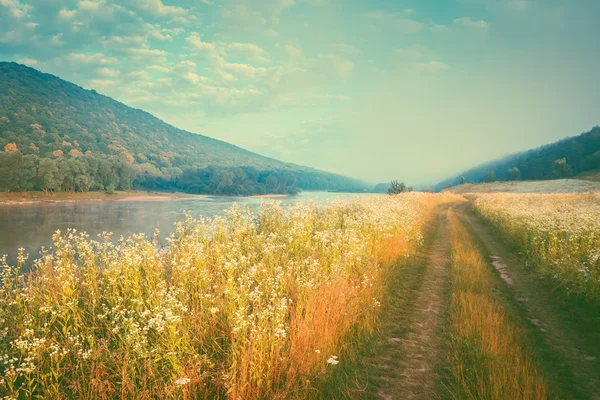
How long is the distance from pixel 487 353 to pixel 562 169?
374 ft

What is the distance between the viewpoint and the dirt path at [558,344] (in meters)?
A: 5.02

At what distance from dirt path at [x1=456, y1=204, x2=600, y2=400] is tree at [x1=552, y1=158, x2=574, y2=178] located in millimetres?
104979

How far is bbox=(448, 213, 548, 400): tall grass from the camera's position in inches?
176

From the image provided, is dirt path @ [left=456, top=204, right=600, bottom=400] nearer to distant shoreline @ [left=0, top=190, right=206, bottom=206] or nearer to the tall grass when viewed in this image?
the tall grass

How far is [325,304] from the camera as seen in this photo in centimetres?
625

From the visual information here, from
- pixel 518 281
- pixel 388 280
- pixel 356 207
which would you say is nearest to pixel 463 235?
pixel 356 207

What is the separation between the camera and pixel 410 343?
625 cm

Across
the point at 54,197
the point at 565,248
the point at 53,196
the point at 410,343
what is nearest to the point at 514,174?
the point at 565,248

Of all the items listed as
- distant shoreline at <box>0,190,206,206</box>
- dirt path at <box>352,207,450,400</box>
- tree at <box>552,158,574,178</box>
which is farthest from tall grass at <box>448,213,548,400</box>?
tree at <box>552,158,574,178</box>

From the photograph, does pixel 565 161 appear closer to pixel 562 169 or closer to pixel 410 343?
pixel 562 169

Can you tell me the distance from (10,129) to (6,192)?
111982 millimetres

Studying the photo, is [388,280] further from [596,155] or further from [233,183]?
[233,183]

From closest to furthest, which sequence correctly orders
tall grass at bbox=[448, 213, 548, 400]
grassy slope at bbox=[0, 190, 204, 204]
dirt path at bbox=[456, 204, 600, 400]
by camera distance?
tall grass at bbox=[448, 213, 548, 400] < dirt path at bbox=[456, 204, 600, 400] < grassy slope at bbox=[0, 190, 204, 204]

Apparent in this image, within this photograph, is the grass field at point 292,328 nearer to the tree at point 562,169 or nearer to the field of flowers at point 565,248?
the field of flowers at point 565,248
